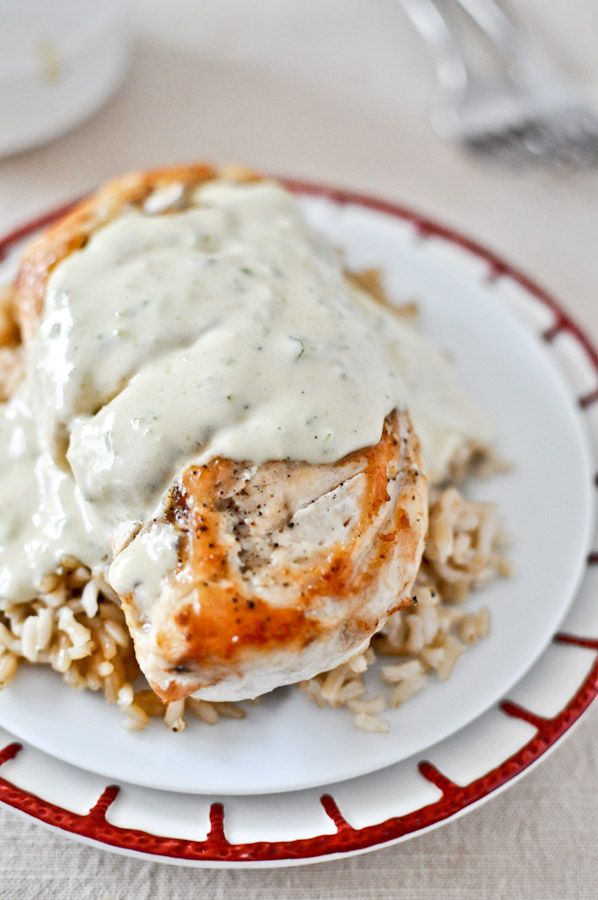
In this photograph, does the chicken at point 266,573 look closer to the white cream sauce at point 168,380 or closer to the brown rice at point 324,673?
the white cream sauce at point 168,380

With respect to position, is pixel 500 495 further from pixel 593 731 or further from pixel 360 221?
pixel 360 221

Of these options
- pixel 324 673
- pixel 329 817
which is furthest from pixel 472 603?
pixel 329 817

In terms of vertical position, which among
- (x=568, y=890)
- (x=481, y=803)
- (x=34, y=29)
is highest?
(x=34, y=29)

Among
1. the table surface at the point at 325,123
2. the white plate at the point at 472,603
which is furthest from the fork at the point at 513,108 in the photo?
the white plate at the point at 472,603

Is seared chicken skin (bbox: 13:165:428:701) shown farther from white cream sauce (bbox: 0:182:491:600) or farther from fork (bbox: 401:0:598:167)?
fork (bbox: 401:0:598:167)

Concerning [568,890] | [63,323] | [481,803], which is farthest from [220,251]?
[568,890]

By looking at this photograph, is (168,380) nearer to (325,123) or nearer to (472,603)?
(472,603)
